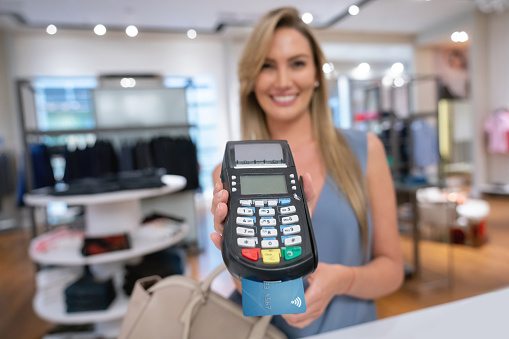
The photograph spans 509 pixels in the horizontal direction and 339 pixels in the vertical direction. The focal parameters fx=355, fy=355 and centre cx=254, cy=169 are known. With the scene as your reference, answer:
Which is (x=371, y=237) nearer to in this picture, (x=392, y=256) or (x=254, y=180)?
(x=392, y=256)

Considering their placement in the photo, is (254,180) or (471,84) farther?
(471,84)

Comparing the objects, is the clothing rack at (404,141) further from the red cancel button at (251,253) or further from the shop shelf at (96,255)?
the red cancel button at (251,253)

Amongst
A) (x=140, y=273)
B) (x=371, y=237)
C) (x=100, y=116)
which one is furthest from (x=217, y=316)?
(x=100, y=116)

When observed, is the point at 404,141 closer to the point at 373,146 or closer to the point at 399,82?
the point at 399,82

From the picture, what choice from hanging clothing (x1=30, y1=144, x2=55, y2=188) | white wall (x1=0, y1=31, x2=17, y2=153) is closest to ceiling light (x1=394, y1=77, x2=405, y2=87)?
hanging clothing (x1=30, y1=144, x2=55, y2=188)

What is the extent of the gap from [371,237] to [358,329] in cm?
33

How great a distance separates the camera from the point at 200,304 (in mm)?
382

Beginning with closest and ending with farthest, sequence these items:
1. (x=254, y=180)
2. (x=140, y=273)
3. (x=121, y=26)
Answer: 1. (x=254, y=180)
2. (x=140, y=273)
3. (x=121, y=26)

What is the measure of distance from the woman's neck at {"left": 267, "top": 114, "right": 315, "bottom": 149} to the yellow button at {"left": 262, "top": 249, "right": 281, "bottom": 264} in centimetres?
34

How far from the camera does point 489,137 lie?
16.4 ft

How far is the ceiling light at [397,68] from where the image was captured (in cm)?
641

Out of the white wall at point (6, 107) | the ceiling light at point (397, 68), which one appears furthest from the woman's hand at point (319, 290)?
the ceiling light at point (397, 68)

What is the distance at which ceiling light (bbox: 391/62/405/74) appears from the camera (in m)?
6.41

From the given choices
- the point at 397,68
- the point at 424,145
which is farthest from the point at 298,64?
the point at 397,68
